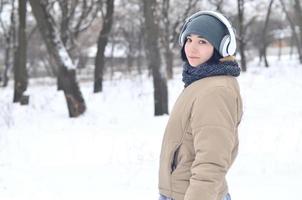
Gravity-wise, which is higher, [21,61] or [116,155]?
[21,61]

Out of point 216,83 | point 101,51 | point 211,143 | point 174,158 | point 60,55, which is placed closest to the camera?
point 211,143

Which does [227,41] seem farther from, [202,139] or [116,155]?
[116,155]

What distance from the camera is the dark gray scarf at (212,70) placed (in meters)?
2.31

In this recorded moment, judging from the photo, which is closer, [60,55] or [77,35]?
[60,55]

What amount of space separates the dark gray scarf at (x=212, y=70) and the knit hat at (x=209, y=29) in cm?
8

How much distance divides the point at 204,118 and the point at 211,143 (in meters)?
0.11

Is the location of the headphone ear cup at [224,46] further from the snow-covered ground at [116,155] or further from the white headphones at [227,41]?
the snow-covered ground at [116,155]

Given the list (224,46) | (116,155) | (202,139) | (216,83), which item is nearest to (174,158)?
(202,139)

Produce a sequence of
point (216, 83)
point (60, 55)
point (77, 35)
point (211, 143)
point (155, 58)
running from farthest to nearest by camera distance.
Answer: point (77, 35), point (60, 55), point (155, 58), point (216, 83), point (211, 143)

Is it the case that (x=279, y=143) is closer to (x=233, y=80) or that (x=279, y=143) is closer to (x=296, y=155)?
(x=296, y=155)

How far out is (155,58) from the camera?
11.3 meters

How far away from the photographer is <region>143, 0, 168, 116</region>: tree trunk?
36.8ft

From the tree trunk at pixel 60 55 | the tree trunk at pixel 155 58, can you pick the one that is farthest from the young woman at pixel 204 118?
the tree trunk at pixel 60 55

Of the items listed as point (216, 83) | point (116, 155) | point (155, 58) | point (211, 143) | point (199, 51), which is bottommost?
point (116, 155)
